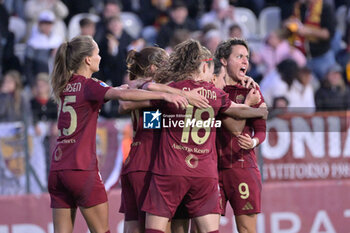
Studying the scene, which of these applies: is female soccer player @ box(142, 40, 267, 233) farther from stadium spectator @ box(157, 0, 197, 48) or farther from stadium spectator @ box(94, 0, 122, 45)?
stadium spectator @ box(157, 0, 197, 48)

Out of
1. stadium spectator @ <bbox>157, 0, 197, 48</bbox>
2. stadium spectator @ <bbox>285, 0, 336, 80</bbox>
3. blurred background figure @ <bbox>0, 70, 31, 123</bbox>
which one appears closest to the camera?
blurred background figure @ <bbox>0, 70, 31, 123</bbox>

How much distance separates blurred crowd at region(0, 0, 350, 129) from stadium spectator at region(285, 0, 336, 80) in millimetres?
18

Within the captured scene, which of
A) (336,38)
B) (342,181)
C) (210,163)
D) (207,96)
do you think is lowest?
(342,181)

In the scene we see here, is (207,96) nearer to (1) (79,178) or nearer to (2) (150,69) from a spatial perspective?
(2) (150,69)

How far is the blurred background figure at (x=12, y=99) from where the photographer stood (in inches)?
380

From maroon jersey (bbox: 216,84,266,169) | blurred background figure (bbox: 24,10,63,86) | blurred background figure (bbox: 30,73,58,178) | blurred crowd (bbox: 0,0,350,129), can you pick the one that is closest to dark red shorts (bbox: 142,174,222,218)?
maroon jersey (bbox: 216,84,266,169)

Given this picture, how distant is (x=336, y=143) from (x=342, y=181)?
0.57m

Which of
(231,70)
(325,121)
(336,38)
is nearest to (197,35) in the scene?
(336,38)

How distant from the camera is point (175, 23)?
12727 mm

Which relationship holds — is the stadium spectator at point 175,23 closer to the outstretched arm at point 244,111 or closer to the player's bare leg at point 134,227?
the outstretched arm at point 244,111

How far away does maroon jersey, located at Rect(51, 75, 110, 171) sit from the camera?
5.98 m

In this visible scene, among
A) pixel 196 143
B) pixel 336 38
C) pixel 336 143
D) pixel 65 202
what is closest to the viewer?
pixel 196 143

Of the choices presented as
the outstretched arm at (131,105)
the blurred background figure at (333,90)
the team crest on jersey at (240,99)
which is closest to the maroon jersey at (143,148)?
the outstretched arm at (131,105)

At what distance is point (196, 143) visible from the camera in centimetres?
564
